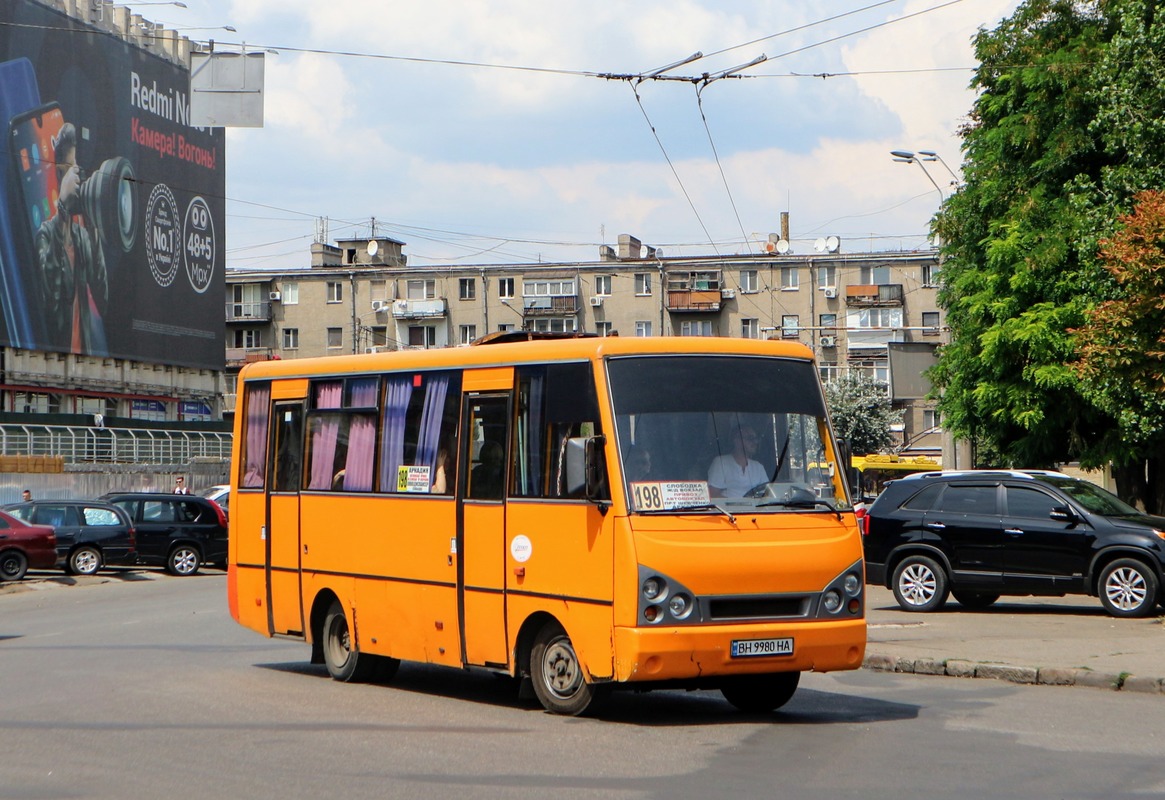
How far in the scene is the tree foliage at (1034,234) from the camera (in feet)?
104

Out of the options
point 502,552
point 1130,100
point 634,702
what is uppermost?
point 1130,100

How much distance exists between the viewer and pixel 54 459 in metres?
49.6

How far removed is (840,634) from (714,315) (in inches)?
3163

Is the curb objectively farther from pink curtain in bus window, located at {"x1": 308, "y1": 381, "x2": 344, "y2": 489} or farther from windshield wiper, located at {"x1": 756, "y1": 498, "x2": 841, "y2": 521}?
pink curtain in bus window, located at {"x1": 308, "y1": 381, "x2": 344, "y2": 489}

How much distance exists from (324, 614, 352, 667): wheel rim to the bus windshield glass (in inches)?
161

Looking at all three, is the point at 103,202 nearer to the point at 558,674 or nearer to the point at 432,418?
the point at 432,418

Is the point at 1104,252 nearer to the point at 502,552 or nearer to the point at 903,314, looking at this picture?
the point at 502,552

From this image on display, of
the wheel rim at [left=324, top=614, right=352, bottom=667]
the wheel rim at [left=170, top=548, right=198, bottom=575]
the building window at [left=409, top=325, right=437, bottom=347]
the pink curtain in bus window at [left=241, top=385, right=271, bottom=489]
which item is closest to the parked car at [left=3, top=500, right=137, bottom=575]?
the wheel rim at [left=170, top=548, right=198, bottom=575]

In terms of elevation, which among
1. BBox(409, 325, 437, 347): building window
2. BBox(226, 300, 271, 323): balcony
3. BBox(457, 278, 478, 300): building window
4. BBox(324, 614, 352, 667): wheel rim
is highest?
BBox(457, 278, 478, 300): building window

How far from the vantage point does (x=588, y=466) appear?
10.3 meters

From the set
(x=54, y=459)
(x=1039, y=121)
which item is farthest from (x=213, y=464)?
(x=1039, y=121)

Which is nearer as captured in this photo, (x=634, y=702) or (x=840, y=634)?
(x=840, y=634)

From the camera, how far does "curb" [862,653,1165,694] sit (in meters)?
12.4

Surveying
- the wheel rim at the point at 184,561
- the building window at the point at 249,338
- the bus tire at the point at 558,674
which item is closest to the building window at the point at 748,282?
the building window at the point at 249,338
